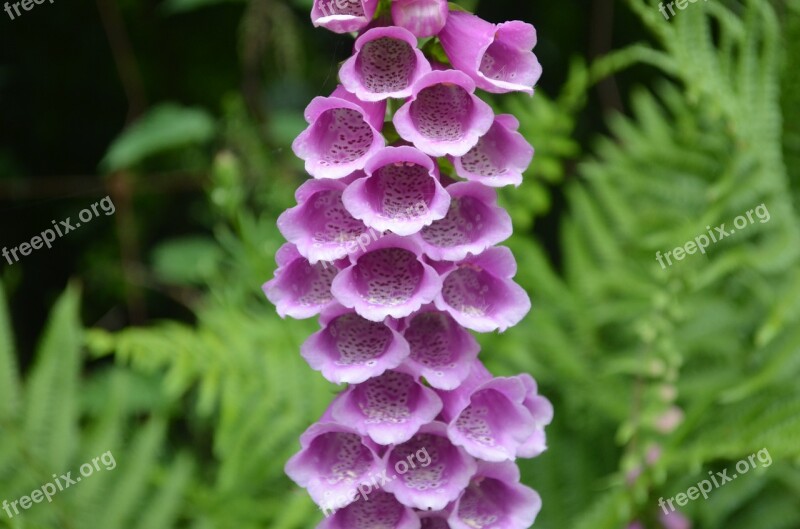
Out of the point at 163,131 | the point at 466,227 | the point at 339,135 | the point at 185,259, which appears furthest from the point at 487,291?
the point at 185,259

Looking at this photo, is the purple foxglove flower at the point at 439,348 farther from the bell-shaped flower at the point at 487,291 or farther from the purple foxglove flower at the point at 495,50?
the purple foxglove flower at the point at 495,50

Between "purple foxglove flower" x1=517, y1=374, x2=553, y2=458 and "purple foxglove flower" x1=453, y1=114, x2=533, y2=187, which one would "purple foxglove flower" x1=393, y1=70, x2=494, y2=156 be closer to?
"purple foxglove flower" x1=453, y1=114, x2=533, y2=187

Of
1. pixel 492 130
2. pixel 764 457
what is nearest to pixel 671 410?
pixel 764 457

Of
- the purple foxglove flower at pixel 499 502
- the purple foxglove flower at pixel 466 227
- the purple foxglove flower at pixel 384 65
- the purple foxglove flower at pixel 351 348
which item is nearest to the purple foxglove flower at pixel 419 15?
the purple foxglove flower at pixel 384 65

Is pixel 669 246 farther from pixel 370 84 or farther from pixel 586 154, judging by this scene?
pixel 586 154

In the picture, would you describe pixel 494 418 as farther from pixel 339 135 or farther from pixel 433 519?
pixel 339 135

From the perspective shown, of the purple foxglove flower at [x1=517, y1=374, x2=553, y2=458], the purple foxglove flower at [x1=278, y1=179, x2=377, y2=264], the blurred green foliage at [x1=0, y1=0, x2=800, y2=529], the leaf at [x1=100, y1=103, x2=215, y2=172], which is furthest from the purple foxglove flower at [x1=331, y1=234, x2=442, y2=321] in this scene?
the leaf at [x1=100, y1=103, x2=215, y2=172]
